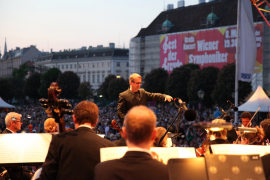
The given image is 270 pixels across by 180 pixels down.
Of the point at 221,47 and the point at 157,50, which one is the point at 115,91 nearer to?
the point at 157,50

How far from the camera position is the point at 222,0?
303ft

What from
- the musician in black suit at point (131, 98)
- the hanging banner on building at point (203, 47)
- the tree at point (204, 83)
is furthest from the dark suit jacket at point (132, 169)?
the hanging banner on building at point (203, 47)

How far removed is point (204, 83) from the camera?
6169cm

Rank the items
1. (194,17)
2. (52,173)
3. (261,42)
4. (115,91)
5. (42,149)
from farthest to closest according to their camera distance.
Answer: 1. (194,17)
2. (115,91)
3. (261,42)
4. (42,149)
5. (52,173)

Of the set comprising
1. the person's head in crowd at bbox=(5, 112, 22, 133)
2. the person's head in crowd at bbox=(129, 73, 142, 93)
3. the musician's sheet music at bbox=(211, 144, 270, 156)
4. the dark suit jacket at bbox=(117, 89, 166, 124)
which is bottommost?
the person's head in crowd at bbox=(5, 112, 22, 133)

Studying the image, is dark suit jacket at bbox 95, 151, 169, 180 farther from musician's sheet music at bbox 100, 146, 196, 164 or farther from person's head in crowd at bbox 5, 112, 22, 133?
person's head in crowd at bbox 5, 112, 22, 133

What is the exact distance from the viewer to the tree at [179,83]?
69125 mm

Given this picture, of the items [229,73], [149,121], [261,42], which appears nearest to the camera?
[149,121]

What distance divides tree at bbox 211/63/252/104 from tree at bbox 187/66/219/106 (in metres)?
4.72

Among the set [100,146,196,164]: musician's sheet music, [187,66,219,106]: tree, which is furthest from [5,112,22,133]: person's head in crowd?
[187,66,219,106]: tree

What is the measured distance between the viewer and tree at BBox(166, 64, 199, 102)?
69125 mm

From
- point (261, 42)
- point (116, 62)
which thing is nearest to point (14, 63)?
point (116, 62)

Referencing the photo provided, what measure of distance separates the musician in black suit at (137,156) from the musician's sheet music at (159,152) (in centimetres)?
63

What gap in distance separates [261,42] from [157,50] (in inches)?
1195
